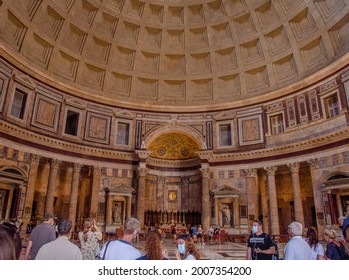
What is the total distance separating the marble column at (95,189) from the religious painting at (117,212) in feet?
4.79

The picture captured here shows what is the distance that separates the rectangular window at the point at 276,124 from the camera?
925 inches

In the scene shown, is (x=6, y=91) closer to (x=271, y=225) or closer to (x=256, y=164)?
(x=256, y=164)

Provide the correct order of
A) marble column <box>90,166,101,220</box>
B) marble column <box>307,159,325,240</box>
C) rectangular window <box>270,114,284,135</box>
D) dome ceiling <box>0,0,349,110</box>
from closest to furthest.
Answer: marble column <box>307,159,325,240</box> → dome ceiling <box>0,0,349,110</box> → marble column <box>90,166,101,220</box> → rectangular window <box>270,114,284,135</box>

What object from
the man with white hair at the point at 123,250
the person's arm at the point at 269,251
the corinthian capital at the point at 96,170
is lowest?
the person's arm at the point at 269,251

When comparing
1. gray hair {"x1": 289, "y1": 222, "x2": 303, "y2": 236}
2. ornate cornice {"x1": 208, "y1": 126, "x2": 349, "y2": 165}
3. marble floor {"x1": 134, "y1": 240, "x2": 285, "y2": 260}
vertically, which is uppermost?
ornate cornice {"x1": 208, "y1": 126, "x2": 349, "y2": 165}

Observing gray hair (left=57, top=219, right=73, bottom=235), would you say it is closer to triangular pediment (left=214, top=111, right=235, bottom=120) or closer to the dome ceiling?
the dome ceiling

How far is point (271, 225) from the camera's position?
21.8 metres

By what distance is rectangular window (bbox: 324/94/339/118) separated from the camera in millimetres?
20312

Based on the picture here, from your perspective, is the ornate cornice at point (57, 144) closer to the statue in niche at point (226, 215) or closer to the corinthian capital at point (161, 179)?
the corinthian capital at point (161, 179)

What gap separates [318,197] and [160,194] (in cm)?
1366

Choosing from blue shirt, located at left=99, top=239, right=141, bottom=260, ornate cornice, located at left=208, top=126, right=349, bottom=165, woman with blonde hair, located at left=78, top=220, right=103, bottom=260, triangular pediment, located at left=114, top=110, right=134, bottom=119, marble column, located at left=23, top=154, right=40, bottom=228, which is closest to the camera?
blue shirt, located at left=99, top=239, right=141, bottom=260

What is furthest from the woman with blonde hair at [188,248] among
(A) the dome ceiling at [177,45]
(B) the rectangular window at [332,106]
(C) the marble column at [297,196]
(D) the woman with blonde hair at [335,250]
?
(A) the dome ceiling at [177,45]

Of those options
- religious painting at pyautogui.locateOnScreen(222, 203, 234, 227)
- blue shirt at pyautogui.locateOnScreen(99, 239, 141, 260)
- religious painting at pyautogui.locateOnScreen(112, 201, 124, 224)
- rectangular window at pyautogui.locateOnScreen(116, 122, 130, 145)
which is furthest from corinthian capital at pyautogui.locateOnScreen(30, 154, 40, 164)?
blue shirt at pyautogui.locateOnScreen(99, 239, 141, 260)

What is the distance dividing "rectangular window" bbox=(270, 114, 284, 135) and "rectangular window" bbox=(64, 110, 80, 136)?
55.4ft
